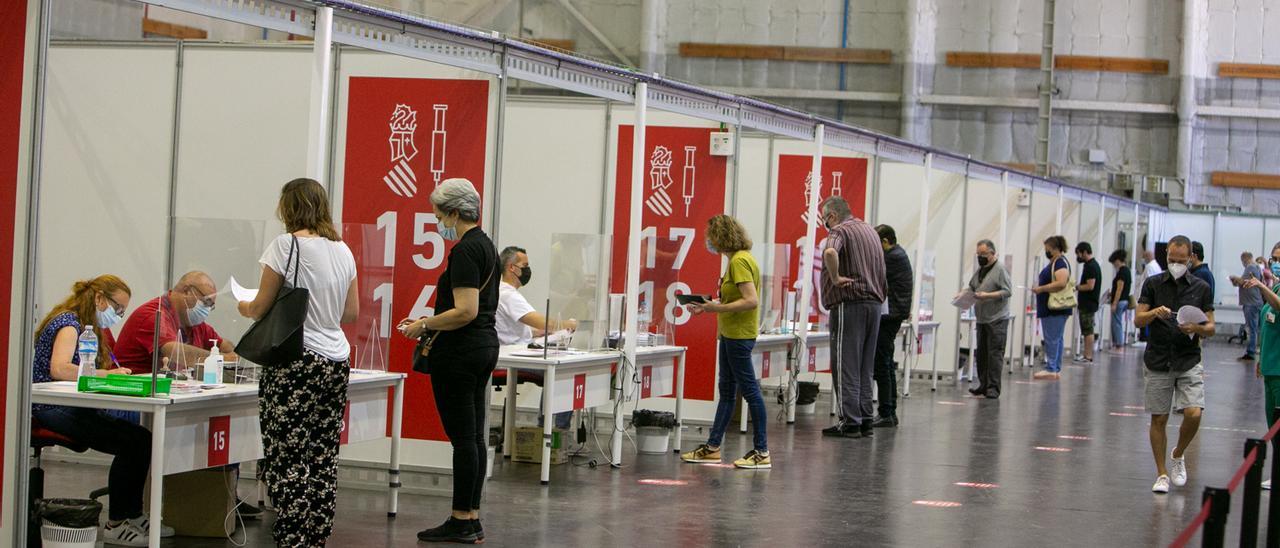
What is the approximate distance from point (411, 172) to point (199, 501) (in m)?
2.02

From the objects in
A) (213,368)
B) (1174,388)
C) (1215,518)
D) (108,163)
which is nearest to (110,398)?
(213,368)

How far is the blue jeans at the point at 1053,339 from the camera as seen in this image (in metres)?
16.1

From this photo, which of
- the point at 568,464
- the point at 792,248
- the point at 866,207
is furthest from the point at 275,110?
the point at 866,207

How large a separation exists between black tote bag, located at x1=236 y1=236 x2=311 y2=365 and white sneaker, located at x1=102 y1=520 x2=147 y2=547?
1.06 m

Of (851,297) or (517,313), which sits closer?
(517,313)

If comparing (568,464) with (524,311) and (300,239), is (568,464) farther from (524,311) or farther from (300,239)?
(300,239)

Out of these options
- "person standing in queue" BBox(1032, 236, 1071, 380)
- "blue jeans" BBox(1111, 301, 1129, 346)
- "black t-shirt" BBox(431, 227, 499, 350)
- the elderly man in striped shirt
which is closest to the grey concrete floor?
the elderly man in striped shirt

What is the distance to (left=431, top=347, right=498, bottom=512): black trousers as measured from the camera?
5.86 m

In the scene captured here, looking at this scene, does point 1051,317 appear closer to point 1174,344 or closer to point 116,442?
point 1174,344

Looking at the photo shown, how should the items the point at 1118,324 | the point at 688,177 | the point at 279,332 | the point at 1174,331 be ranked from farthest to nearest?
1. the point at 1118,324
2. the point at 688,177
3. the point at 1174,331
4. the point at 279,332

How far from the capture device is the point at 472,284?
5.74 metres

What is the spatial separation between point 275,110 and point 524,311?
69.8 inches

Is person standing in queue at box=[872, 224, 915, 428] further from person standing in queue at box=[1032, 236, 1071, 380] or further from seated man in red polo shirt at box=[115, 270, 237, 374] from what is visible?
seated man in red polo shirt at box=[115, 270, 237, 374]

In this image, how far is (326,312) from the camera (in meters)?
5.31
